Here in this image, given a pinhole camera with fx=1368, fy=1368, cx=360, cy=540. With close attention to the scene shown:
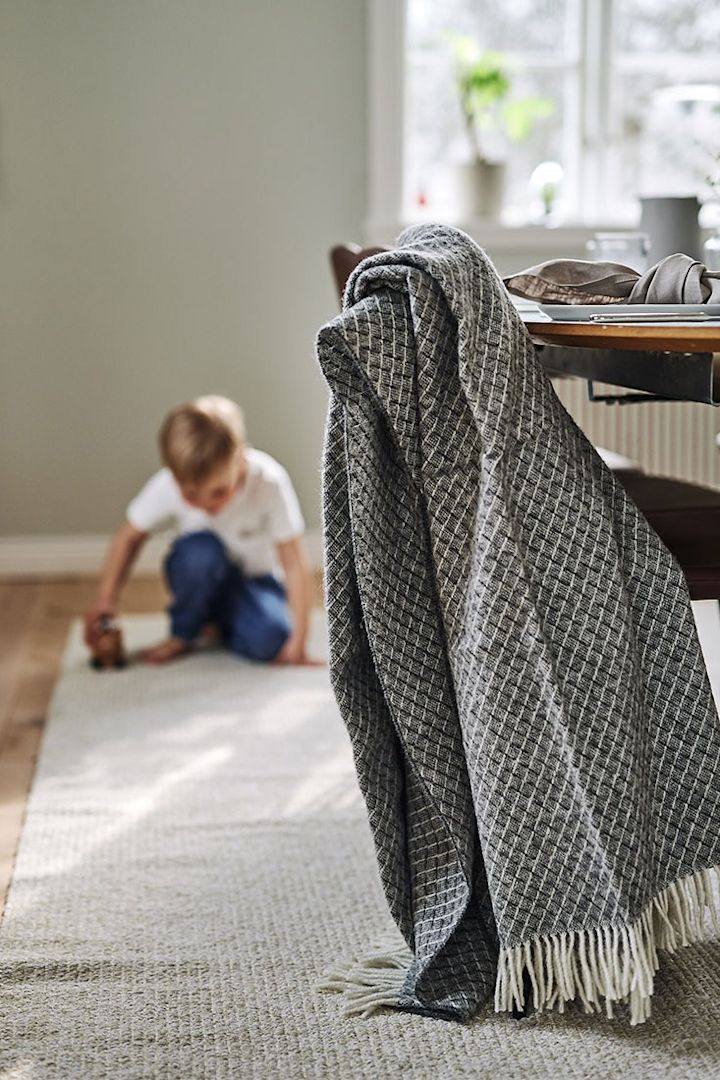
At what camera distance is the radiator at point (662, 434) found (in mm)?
3256

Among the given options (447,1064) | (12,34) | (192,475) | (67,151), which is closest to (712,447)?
(192,475)

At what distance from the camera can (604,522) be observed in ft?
4.35

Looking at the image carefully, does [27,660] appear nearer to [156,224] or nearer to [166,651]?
[166,651]

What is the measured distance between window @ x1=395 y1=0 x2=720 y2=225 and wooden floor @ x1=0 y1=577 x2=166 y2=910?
Answer: 4.31ft

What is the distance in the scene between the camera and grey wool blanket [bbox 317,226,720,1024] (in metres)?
1.29

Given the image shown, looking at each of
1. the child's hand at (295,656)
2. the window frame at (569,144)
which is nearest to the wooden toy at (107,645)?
the child's hand at (295,656)

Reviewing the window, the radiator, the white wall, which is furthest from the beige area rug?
the window

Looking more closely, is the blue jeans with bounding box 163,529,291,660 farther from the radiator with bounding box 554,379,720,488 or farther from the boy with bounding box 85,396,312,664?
the radiator with bounding box 554,379,720,488

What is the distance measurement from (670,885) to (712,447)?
211 cm

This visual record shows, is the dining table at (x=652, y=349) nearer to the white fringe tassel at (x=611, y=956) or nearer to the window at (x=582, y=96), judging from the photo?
the white fringe tassel at (x=611, y=956)

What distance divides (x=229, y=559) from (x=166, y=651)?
26cm

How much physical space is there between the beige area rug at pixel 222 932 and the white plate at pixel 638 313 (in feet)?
2.29

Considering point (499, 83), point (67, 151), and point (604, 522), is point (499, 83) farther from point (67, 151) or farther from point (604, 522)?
point (604, 522)

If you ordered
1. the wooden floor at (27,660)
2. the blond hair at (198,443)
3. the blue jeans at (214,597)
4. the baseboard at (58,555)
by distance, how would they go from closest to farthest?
the wooden floor at (27,660), the blond hair at (198,443), the blue jeans at (214,597), the baseboard at (58,555)
